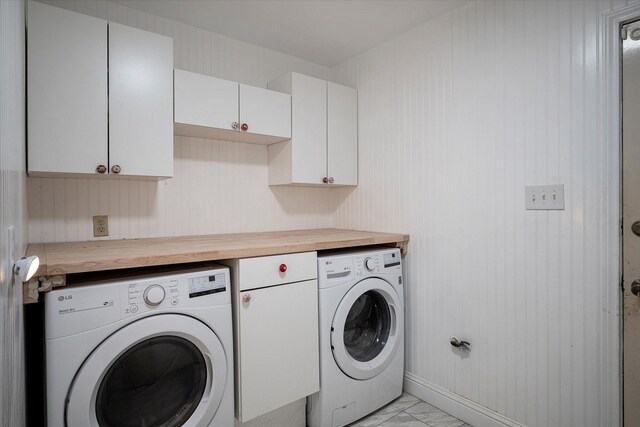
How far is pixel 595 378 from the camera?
58.9 inches

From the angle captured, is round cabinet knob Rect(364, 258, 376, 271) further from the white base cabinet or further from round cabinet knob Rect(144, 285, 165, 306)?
round cabinet knob Rect(144, 285, 165, 306)

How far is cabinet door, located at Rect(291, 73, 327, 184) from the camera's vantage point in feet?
7.69

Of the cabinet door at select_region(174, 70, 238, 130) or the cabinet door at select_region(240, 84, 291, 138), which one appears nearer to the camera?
the cabinet door at select_region(174, 70, 238, 130)

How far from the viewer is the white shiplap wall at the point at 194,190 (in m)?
1.84

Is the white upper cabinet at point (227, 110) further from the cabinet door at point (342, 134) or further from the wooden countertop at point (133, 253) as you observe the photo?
the wooden countertop at point (133, 253)

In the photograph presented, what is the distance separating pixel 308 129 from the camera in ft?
7.88

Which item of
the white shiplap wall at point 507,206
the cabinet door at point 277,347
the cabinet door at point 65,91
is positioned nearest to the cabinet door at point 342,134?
the white shiplap wall at point 507,206

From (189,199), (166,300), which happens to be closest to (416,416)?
(166,300)

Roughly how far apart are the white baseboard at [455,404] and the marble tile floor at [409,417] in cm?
3

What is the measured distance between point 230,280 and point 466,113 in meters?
1.58

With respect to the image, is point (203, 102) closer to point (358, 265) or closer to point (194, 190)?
point (194, 190)

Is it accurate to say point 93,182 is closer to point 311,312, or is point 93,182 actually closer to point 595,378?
point 311,312

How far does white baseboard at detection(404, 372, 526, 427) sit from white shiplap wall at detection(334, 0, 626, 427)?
32mm

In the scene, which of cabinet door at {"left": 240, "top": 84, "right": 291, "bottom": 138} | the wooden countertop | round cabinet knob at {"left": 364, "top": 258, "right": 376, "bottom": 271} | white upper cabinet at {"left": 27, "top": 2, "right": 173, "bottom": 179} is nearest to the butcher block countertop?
the wooden countertop
